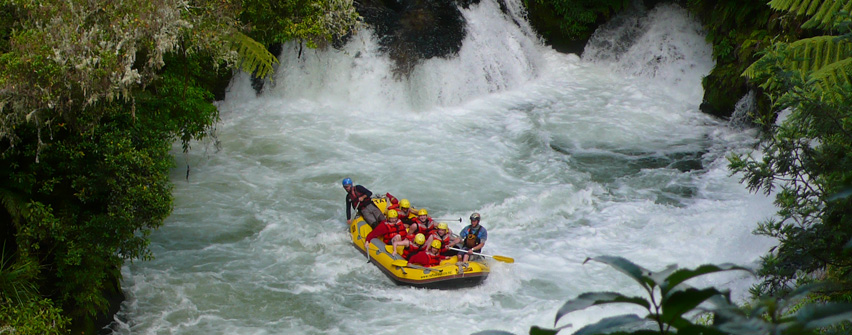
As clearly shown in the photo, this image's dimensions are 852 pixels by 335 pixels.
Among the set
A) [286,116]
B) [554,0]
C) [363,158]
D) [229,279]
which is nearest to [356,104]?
[286,116]

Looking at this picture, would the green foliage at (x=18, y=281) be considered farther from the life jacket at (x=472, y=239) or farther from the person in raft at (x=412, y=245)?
the life jacket at (x=472, y=239)

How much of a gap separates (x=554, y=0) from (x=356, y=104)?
6004 mm

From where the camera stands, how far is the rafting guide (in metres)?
10.5

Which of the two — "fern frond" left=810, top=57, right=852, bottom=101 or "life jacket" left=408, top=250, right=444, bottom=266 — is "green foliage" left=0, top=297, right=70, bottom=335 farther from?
"fern frond" left=810, top=57, right=852, bottom=101

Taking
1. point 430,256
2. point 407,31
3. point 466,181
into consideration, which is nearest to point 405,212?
point 430,256

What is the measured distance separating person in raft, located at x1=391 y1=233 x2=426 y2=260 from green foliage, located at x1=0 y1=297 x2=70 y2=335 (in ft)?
14.5

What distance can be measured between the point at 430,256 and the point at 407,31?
8.53 m

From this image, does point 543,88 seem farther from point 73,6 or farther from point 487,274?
point 73,6

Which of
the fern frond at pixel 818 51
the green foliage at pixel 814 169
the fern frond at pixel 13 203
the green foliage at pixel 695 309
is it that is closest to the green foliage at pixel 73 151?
the fern frond at pixel 13 203

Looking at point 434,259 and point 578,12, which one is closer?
point 434,259

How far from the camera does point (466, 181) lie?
1430 centimetres

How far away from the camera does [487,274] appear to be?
10.6 m

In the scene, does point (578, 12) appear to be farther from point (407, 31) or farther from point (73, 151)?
point (73, 151)

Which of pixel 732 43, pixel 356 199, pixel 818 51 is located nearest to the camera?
pixel 818 51
